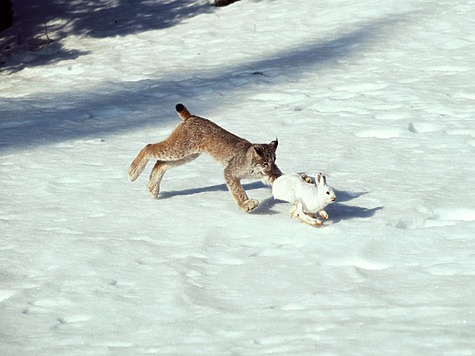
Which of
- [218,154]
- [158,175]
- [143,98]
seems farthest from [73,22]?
[218,154]

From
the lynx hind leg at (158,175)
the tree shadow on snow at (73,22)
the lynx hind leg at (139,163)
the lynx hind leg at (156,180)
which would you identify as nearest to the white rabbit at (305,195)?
the lynx hind leg at (158,175)

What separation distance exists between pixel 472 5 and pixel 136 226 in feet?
26.5

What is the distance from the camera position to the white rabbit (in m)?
6.04

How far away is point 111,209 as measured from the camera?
6.80 m

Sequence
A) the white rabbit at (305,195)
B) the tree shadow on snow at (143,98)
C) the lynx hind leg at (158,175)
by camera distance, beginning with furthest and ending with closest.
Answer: the tree shadow on snow at (143,98) → the lynx hind leg at (158,175) → the white rabbit at (305,195)

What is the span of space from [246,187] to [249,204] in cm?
98

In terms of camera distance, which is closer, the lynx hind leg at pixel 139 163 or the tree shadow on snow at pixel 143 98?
the lynx hind leg at pixel 139 163

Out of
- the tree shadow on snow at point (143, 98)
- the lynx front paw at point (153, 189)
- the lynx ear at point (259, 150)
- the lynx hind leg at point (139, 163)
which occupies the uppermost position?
the lynx ear at point (259, 150)

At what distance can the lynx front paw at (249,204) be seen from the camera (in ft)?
20.9

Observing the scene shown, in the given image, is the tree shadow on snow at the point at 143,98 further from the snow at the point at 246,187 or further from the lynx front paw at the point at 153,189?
the lynx front paw at the point at 153,189

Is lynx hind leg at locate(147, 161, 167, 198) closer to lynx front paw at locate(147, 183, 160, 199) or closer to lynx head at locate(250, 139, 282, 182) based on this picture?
lynx front paw at locate(147, 183, 160, 199)

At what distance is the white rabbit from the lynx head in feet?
0.61

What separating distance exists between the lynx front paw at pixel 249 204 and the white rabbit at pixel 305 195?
0.52 feet

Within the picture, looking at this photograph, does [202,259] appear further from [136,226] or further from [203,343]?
[203,343]
